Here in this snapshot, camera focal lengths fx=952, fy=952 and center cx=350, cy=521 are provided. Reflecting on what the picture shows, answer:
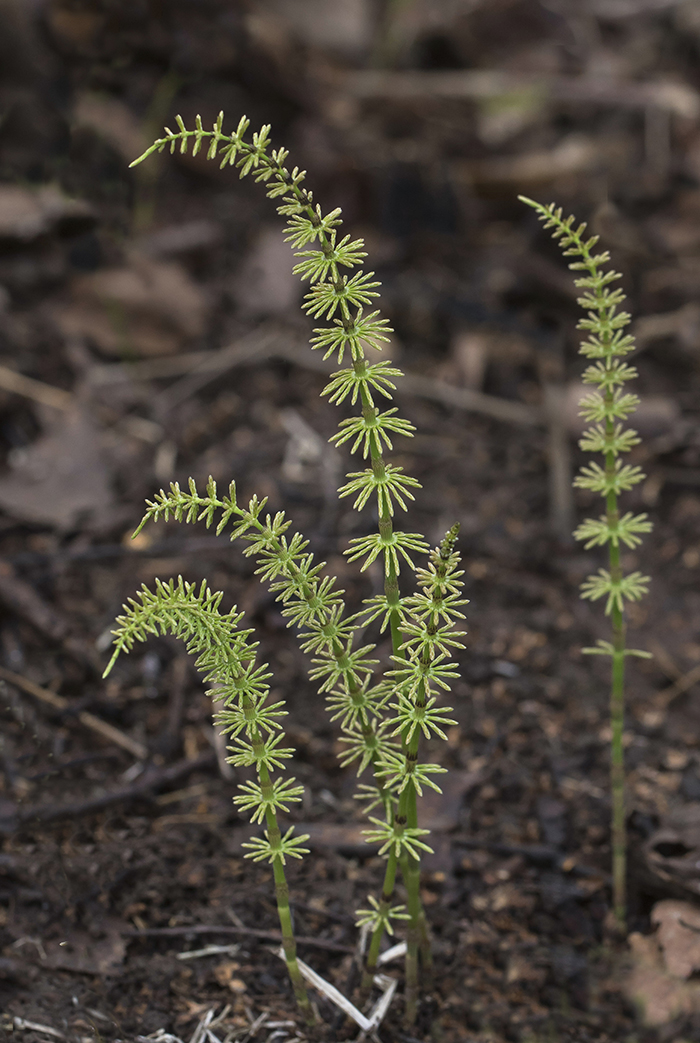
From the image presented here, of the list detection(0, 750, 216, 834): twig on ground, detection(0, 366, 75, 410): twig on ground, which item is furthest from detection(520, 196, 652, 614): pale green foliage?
detection(0, 366, 75, 410): twig on ground

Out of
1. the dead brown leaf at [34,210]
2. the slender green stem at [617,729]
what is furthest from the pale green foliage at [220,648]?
the dead brown leaf at [34,210]

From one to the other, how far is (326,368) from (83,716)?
1.59m

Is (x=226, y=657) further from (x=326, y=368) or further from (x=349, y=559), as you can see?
(x=326, y=368)

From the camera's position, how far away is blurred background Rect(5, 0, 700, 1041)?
227cm

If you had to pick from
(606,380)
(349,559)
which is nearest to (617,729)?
(606,380)

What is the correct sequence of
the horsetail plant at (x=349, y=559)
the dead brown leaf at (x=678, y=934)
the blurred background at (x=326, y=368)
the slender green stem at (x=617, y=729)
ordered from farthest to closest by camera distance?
1. the blurred background at (x=326, y=368)
2. the dead brown leaf at (x=678, y=934)
3. the slender green stem at (x=617, y=729)
4. the horsetail plant at (x=349, y=559)

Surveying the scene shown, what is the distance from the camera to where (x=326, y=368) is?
3316 millimetres

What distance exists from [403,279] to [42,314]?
134 cm

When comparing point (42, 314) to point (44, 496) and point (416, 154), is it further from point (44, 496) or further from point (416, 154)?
point (416, 154)

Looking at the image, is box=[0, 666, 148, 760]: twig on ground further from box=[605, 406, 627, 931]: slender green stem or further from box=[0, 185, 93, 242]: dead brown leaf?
box=[0, 185, 93, 242]: dead brown leaf

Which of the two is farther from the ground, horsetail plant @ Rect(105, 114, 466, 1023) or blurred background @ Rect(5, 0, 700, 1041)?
blurred background @ Rect(5, 0, 700, 1041)

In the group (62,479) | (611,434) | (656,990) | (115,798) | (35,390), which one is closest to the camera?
(611,434)

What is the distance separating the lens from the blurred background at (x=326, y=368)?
2273 mm

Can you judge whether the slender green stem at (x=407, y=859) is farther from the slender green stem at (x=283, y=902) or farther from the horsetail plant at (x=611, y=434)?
the horsetail plant at (x=611, y=434)
